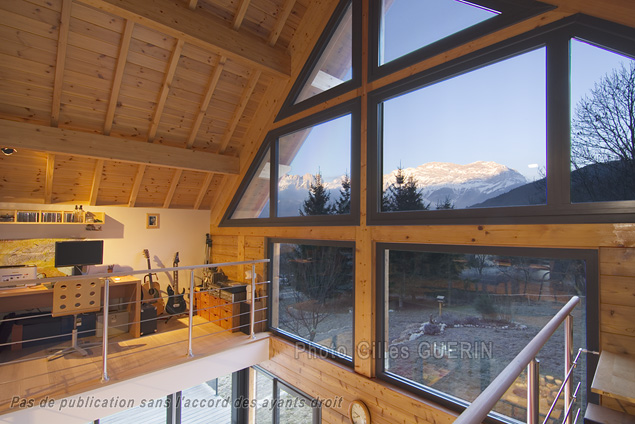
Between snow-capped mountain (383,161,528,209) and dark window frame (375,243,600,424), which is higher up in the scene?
snow-capped mountain (383,161,528,209)

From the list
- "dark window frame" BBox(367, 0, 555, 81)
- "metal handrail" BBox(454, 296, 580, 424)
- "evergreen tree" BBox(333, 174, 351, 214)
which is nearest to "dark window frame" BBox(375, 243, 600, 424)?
"evergreen tree" BBox(333, 174, 351, 214)

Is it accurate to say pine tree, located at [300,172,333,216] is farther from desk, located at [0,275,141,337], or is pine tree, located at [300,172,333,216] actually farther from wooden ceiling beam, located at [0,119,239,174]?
desk, located at [0,275,141,337]

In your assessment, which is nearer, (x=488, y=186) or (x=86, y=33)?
(x=488, y=186)

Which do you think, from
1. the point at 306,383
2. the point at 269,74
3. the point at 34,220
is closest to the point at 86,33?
the point at 269,74

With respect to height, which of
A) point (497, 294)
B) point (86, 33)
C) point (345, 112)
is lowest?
point (497, 294)

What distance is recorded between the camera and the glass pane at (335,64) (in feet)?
12.1

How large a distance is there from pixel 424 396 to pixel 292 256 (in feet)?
7.28

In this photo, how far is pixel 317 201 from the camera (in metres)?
3.98

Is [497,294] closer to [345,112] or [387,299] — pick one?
[387,299]

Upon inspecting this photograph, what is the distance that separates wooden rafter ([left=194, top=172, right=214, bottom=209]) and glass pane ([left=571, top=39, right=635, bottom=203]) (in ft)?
15.6

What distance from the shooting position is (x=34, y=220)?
14.5 ft

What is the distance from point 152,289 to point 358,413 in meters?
3.72

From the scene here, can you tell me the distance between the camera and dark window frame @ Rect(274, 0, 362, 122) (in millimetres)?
3500

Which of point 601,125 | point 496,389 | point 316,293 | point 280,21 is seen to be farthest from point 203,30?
point 496,389
